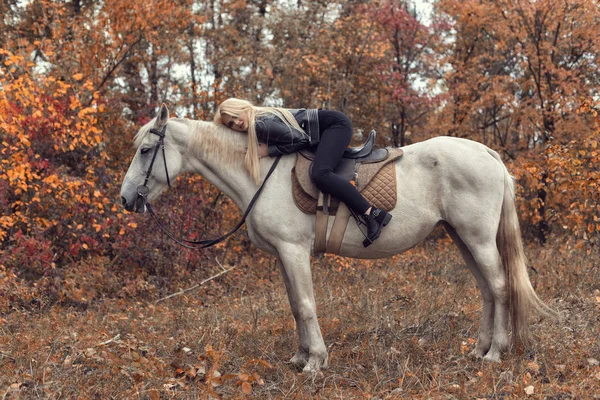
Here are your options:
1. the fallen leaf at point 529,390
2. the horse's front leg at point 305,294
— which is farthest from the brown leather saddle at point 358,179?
the fallen leaf at point 529,390

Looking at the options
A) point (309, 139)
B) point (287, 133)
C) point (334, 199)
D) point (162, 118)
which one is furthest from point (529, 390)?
point (162, 118)

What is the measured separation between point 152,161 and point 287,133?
3.86ft

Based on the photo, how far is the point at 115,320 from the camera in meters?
6.52

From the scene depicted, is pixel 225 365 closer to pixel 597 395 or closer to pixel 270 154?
pixel 270 154

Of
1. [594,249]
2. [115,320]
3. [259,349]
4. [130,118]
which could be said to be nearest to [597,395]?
[259,349]

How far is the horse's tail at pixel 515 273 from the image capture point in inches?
187

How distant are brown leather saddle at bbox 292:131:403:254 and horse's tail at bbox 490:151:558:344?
3.55 ft

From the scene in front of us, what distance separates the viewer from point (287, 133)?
4.66 metres

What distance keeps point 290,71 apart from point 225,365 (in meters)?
9.87

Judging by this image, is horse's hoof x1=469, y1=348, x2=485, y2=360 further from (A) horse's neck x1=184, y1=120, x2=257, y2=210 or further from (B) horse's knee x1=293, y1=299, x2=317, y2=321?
(A) horse's neck x1=184, y1=120, x2=257, y2=210

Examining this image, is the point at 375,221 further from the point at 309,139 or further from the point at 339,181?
the point at 309,139

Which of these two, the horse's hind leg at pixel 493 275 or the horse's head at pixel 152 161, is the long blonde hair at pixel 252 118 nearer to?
the horse's head at pixel 152 161

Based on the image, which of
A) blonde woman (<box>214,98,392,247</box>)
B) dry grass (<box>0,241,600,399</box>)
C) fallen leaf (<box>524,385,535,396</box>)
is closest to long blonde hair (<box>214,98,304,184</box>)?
blonde woman (<box>214,98,392,247</box>)

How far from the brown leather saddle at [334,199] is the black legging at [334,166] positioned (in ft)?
0.29
